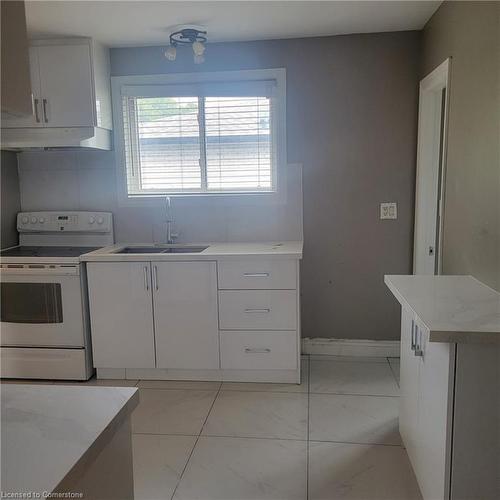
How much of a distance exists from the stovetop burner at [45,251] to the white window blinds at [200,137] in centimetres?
63

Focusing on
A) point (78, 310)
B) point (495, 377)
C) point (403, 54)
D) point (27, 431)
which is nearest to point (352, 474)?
point (495, 377)

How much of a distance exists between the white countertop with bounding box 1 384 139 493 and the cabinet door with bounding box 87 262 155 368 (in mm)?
2027

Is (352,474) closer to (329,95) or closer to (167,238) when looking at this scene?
(167,238)

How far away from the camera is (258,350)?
309 centimetres

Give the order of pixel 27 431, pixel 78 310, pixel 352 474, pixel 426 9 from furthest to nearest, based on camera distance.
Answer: pixel 78 310
pixel 426 9
pixel 352 474
pixel 27 431

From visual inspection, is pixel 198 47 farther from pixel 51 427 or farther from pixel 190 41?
pixel 51 427

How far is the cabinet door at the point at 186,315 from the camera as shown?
10.00ft

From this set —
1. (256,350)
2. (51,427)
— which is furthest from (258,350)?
(51,427)

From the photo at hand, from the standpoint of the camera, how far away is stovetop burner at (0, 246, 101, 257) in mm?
3234

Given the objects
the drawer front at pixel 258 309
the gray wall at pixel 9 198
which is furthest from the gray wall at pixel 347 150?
the gray wall at pixel 9 198

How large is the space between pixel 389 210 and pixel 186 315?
164 centimetres

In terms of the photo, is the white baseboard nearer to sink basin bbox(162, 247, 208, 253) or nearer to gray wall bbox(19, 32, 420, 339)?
gray wall bbox(19, 32, 420, 339)

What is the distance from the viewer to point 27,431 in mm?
885

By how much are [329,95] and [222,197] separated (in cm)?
108
